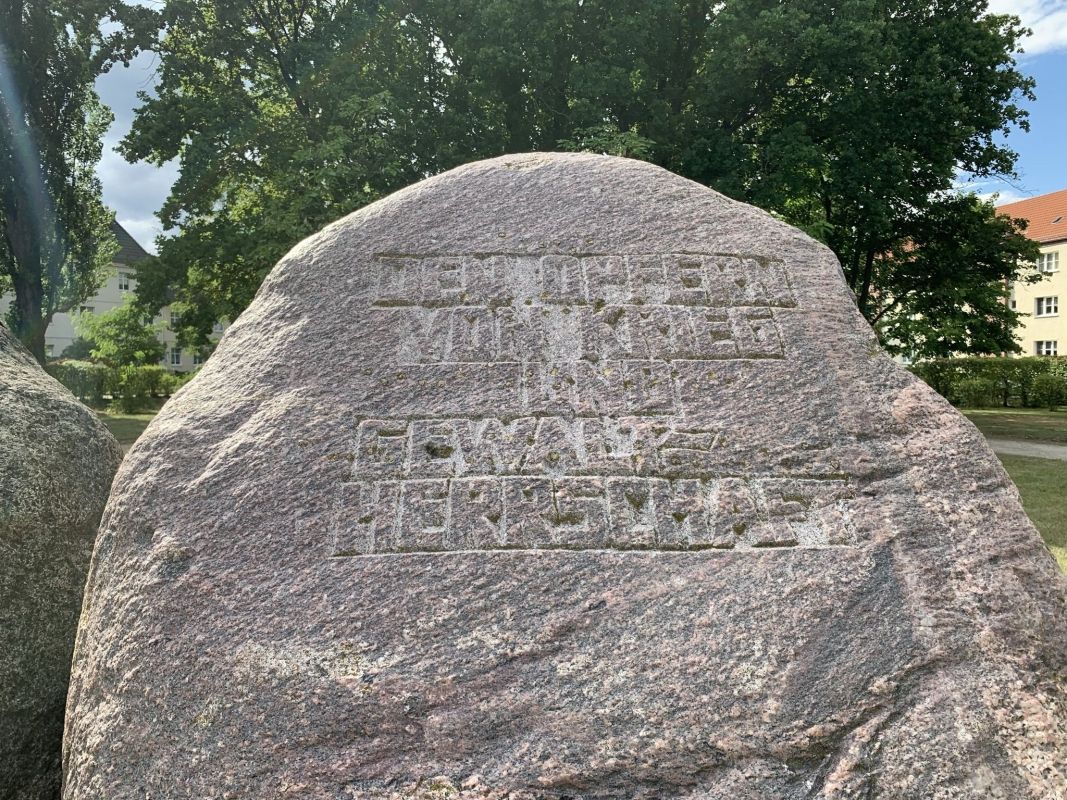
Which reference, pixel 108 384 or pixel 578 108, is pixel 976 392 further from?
pixel 108 384

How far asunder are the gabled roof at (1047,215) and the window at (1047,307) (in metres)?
2.86

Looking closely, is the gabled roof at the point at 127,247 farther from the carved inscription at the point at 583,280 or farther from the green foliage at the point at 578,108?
the carved inscription at the point at 583,280

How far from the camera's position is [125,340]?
3638cm

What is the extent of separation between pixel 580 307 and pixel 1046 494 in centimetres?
809

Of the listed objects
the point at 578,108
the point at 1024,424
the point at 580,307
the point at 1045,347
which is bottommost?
the point at 1024,424

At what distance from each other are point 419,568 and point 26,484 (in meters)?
1.54

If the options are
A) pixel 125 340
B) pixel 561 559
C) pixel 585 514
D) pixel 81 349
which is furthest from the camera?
pixel 81 349

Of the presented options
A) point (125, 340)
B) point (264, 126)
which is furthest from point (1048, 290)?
point (125, 340)

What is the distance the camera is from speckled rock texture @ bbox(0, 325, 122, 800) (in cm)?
277

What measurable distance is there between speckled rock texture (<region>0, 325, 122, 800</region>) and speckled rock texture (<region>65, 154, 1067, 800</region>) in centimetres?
51

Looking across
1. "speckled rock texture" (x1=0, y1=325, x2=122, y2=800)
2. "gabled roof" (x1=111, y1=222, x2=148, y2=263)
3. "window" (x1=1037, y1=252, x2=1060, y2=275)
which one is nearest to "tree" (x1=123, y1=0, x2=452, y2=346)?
"speckled rock texture" (x1=0, y1=325, x2=122, y2=800)

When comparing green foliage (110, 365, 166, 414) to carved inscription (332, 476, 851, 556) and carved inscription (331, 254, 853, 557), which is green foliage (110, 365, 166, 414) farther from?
carved inscription (332, 476, 851, 556)

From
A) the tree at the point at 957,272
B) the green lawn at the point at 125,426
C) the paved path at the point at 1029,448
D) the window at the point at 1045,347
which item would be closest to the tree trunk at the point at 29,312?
the green lawn at the point at 125,426

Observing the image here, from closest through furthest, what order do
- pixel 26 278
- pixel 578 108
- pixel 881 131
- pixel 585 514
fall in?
1. pixel 585 514
2. pixel 578 108
3. pixel 881 131
4. pixel 26 278
